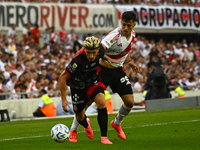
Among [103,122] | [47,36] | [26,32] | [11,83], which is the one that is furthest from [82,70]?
[47,36]

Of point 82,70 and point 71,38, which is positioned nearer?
point 82,70

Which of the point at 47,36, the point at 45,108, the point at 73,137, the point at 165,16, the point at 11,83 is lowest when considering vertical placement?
the point at 45,108

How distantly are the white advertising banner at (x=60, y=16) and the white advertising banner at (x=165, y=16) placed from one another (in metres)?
1.26

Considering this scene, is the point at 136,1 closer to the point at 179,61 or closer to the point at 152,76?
the point at 179,61

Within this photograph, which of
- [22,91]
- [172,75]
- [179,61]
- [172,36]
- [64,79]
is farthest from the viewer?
[172,36]

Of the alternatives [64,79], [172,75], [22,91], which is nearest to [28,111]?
[22,91]

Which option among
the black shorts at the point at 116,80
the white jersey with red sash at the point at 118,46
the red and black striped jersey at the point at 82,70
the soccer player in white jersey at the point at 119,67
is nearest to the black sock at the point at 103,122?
the red and black striped jersey at the point at 82,70

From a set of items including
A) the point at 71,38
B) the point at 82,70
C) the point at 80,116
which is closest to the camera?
the point at 82,70

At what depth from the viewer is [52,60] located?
2119 cm

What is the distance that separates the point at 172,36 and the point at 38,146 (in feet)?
83.2

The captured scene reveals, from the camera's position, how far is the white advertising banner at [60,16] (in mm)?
23625

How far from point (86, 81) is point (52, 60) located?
13544 mm

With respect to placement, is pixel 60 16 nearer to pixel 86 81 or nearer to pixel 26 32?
pixel 26 32

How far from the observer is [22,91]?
58.0ft
